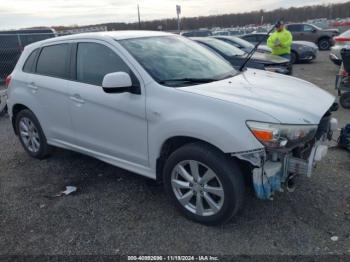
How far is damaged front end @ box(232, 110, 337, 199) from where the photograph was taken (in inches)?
106

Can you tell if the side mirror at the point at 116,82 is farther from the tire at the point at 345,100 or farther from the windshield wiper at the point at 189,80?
the tire at the point at 345,100

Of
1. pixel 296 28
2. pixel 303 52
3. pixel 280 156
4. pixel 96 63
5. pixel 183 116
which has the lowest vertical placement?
pixel 303 52

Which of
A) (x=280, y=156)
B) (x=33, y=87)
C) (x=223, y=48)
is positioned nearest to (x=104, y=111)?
(x=33, y=87)

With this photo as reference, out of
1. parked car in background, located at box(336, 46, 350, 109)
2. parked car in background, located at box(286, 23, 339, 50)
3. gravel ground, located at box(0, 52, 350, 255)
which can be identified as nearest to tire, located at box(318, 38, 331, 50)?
parked car in background, located at box(286, 23, 339, 50)

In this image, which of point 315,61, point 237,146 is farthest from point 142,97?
point 315,61

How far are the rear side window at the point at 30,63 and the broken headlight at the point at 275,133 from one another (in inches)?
128

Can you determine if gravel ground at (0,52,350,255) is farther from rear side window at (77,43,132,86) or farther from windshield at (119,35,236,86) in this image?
rear side window at (77,43,132,86)

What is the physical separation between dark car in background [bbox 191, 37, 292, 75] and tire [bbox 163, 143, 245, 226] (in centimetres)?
567

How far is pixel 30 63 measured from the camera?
468cm

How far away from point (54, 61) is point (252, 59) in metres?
5.78

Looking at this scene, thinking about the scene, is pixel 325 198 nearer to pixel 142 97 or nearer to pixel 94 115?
pixel 142 97

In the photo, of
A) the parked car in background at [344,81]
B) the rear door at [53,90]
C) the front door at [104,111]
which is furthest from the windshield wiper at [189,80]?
the parked car in background at [344,81]

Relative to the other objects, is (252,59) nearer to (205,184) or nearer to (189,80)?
(189,80)

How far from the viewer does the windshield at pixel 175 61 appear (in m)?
3.36
